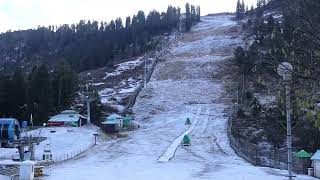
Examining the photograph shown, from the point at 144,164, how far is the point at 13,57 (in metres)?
162

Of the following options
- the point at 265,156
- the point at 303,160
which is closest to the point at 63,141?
the point at 265,156

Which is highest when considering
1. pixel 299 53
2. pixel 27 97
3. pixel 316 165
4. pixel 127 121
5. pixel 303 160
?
pixel 299 53

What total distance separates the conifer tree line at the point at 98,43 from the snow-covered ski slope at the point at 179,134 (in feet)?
61.7

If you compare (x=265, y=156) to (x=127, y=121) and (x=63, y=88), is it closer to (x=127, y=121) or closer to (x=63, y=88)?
(x=127, y=121)

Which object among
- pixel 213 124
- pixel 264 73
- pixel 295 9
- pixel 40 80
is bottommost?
pixel 213 124

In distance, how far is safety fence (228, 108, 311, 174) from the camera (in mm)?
33987

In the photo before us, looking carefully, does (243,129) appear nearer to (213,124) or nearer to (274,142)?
(213,124)

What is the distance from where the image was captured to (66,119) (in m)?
57.2

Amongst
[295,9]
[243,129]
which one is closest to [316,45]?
[295,9]

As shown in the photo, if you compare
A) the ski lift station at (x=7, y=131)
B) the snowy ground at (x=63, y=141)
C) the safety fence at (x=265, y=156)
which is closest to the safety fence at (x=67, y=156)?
the snowy ground at (x=63, y=141)

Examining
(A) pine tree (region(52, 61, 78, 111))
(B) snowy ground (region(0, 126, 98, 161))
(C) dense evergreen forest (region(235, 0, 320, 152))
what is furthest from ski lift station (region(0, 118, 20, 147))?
(C) dense evergreen forest (region(235, 0, 320, 152))

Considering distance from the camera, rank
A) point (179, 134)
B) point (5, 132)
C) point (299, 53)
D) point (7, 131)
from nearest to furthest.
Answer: point (299, 53), point (7, 131), point (5, 132), point (179, 134)

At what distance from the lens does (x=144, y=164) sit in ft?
113

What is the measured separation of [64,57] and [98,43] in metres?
10.5
